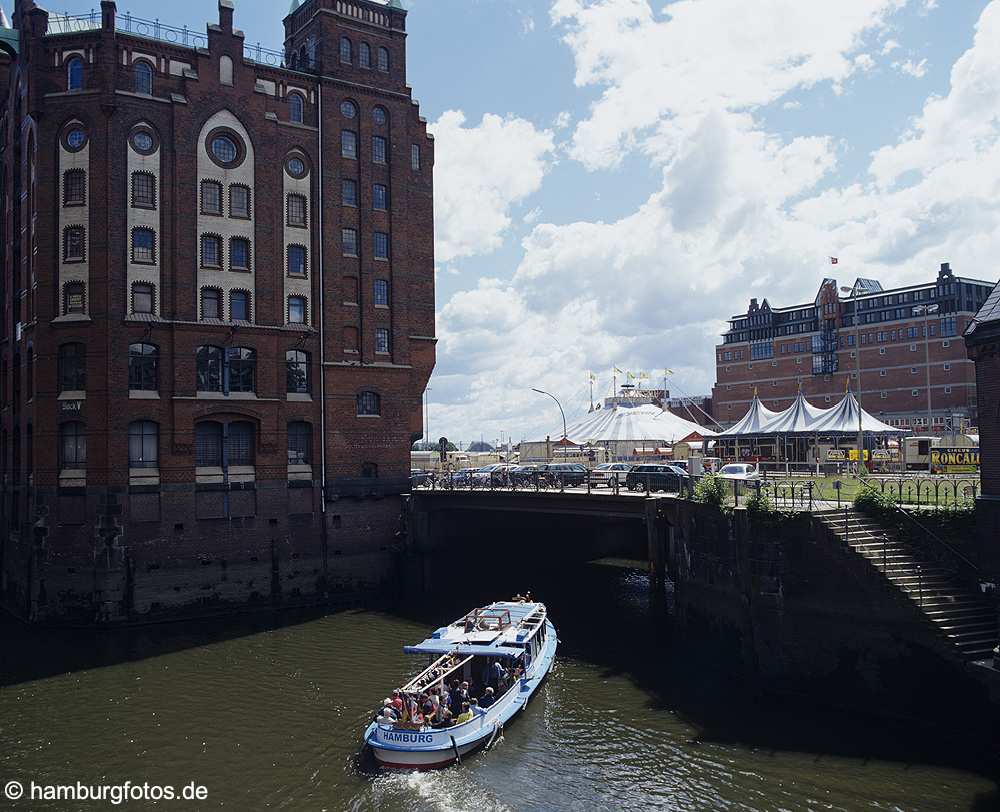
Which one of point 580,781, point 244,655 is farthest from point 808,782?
point 244,655

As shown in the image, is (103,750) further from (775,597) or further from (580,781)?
(775,597)

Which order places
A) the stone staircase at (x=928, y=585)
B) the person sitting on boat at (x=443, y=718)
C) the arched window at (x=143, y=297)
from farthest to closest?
the arched window at (x=143, y=297) < the stone staircase at (x=928, y=585) < the person sitting on boat at (x=443, y=718)

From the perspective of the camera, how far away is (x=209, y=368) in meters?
44.5

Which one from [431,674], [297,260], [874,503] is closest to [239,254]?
[297,260]

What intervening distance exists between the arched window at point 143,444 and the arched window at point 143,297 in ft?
19.0

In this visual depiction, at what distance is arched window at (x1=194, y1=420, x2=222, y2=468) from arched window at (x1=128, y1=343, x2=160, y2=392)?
3.17 meters

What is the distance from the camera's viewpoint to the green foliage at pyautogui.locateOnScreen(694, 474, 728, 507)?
32.3m

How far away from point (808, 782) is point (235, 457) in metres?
33.1

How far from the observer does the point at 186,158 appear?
44.7 metres

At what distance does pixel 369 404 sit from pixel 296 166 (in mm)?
14287

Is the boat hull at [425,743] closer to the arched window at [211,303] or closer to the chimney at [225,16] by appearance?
the arched window at [211,303]

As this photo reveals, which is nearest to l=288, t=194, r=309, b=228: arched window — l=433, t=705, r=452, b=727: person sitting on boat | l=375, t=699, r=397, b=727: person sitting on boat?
l=375, t=699, r=397, b=727: person sitting on boat

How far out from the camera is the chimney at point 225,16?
4634 centimetres

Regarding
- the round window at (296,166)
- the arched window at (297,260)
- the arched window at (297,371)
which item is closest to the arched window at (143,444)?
the arched window at (297,371)
